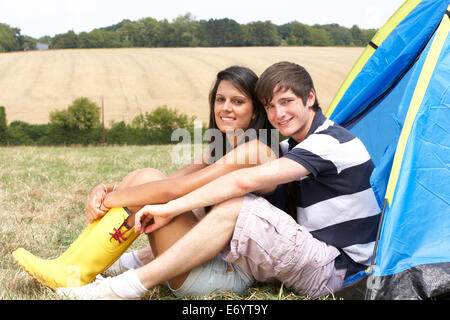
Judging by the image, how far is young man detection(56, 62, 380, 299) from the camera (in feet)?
6.97

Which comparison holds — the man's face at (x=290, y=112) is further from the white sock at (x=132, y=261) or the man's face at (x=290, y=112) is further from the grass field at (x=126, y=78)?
the grass field at (x=126, y=78)

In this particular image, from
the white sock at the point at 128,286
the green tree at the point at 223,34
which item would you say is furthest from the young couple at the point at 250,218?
the green tree at the point at 223,34

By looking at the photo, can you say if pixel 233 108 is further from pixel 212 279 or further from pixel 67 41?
pixel 67 41

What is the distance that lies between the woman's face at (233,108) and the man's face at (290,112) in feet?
0.57

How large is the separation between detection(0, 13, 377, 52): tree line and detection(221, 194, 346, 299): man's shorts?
4196 centimetres

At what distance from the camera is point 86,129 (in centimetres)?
1630

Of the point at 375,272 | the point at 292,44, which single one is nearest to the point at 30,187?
the point at 375,272

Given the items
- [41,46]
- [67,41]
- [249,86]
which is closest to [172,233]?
[249,86]

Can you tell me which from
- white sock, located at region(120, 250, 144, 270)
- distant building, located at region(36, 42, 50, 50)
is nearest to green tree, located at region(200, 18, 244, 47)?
distant building, located at region(36, 42, 50, 50)

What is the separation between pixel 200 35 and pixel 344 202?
46268 mm

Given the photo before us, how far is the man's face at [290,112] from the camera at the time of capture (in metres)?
2.39

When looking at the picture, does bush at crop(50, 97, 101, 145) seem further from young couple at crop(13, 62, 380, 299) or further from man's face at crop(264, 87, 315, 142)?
man's face at crop(264, 87, 315, 142)

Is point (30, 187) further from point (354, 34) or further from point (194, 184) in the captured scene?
point (354, 34)

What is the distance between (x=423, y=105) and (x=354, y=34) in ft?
147
